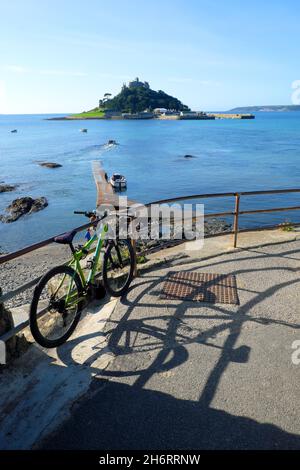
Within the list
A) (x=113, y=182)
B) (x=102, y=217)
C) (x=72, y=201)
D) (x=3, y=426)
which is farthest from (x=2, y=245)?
(x=3, y=426)

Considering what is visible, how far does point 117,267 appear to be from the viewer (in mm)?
5922

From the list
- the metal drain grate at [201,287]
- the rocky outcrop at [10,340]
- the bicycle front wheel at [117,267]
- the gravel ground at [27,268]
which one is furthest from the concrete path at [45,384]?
the gravel ground at [27,268]

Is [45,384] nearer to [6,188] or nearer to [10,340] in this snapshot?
[10,340]

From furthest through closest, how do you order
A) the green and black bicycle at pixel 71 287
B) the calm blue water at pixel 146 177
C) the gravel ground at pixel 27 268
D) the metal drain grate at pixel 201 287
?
the calm blue water at pixel 146 177, the gravel ground at pixel 27 268, the metal drain grate at pixel 201 287, the green and black bicycle at pixel 71 287

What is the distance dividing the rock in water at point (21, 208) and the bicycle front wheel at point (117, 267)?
92.7 feet

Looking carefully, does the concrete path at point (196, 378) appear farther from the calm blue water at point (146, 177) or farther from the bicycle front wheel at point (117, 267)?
the calm blue water at point (146, 177)

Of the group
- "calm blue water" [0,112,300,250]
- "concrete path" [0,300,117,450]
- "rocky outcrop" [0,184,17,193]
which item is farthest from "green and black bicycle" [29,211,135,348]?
"rocky outcrop" [0,184,17,193]

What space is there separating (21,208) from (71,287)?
32299mm

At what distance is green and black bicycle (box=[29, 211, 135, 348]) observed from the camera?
4.17 meters

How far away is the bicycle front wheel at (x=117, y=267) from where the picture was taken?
543cm

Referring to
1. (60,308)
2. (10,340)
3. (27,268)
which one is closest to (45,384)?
(10,340)

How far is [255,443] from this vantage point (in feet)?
9.84
